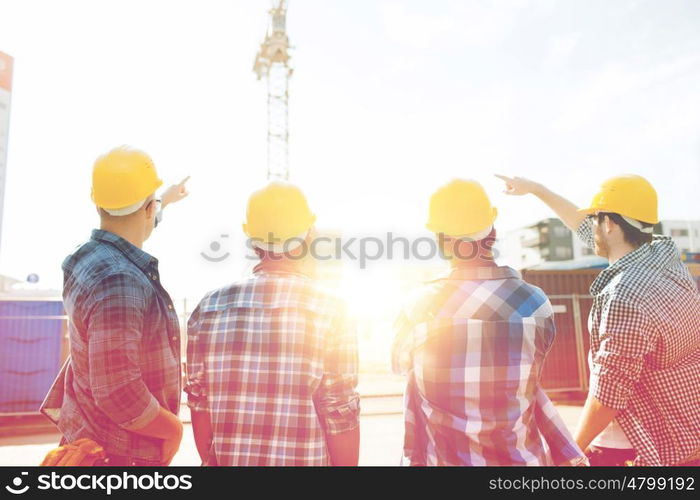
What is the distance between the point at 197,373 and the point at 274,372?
364 mm

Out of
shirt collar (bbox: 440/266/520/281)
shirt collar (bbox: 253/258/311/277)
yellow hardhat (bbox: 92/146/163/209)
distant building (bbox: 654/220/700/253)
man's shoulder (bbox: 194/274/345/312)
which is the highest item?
distant building (bbox: 654/220/700/253)

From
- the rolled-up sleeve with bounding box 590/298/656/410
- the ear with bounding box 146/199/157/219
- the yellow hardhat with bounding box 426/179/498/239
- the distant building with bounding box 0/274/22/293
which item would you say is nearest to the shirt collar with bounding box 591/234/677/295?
the rolled-up sleeve with bounding box 590/298/656/410

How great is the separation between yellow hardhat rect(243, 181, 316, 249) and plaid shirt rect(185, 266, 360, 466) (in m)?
0.19

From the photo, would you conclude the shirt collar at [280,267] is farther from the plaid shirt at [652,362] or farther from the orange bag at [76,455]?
the plaid shirt at [652,362]

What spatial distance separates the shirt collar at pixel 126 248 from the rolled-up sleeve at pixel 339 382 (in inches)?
36.1

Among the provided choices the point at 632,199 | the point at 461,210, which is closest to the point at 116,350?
the point at 461,210

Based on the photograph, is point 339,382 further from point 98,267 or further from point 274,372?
point 98,267

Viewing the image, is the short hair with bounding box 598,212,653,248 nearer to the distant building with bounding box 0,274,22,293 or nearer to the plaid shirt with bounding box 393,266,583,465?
the plaid shirt with bounding box 393,266,583,465

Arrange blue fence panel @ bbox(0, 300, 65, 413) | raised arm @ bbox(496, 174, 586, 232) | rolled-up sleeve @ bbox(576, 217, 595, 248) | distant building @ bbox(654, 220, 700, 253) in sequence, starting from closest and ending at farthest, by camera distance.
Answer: rolled-up sleeve @ bbox(576, 217, 595, 248), raised arm @ bbox(496, 174, 586, 232), blue fence panel @ bbox(0, 300, 65, 413), distant building @ bbox(654, 220, 700, 253)

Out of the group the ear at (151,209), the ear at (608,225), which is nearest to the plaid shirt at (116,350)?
the ear at (151,209)

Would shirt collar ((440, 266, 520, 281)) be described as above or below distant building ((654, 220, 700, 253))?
below

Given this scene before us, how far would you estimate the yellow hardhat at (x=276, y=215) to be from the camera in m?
2.14

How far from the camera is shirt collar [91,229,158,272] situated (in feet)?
7.16

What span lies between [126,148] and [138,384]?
1.09 meters
